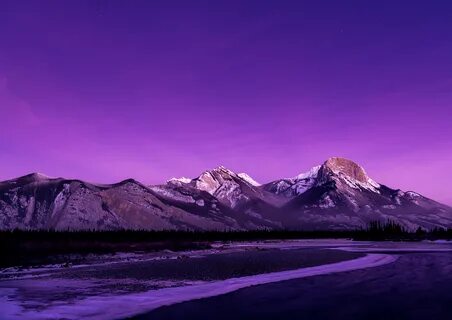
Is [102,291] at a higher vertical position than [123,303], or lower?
higher

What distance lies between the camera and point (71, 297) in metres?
23.4

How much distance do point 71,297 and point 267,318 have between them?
10330 millimetres

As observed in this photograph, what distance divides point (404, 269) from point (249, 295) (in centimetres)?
1965

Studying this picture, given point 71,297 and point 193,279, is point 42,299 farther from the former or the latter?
point 193,279

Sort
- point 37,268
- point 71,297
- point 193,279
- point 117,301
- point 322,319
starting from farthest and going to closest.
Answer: point 37,268
point 193,279
point 71,297
point 117,301
point 322,319

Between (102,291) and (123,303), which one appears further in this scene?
(102,291)

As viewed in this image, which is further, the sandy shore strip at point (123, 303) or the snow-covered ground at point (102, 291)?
the snow-covered ground at point (102, 291)

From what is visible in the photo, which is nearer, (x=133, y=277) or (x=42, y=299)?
(x=42, y=299)

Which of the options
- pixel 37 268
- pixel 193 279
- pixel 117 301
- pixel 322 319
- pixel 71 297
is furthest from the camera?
pixel 37 268

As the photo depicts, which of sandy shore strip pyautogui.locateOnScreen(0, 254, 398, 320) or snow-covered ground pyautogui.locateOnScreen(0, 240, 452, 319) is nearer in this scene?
sandy shore strip pyautogui.locateOnScreen(0, 254, 398, 320)

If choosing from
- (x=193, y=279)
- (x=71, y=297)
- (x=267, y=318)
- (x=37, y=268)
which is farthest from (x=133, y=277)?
(x=267, y=318)

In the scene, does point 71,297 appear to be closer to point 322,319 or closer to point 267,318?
point 267,318

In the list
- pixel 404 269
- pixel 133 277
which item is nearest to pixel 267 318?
pixel 133 277

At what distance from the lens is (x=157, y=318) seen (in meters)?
18.4
